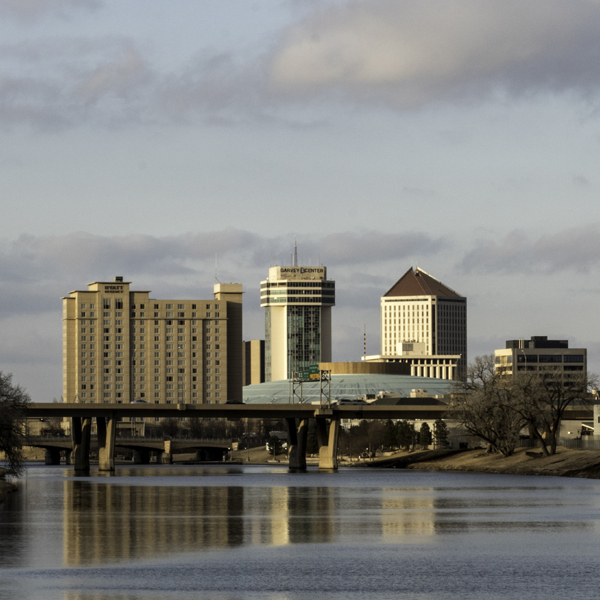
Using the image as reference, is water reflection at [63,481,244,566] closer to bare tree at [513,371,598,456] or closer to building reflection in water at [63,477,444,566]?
building reflection in water at [63,477,444,566]

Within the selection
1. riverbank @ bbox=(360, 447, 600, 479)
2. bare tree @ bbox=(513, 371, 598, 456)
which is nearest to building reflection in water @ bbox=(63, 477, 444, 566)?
riverbank @ bbox=(360, 447, 600, 479)

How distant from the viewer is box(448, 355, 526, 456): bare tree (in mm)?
167500

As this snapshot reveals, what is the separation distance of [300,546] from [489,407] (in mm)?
110103

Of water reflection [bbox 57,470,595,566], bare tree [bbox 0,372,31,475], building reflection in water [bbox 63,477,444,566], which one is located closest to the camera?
building reflection in water [bbox 63,477,444,566]

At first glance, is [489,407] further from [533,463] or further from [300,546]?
[300,546]

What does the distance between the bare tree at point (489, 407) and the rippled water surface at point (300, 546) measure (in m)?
59.6

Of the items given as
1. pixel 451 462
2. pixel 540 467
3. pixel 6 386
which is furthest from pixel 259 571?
pixel 451 462

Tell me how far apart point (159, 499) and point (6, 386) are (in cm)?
2941

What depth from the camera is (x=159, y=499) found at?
101 metres

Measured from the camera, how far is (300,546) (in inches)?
2400

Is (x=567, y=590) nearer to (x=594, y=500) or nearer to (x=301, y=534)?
(x=301, y=534)

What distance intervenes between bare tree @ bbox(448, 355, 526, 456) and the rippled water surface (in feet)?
196

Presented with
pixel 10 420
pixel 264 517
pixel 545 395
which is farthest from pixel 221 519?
pixel 545 395

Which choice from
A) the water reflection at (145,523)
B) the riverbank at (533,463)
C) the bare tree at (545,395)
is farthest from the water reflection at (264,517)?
the bare tree at (545,395)
